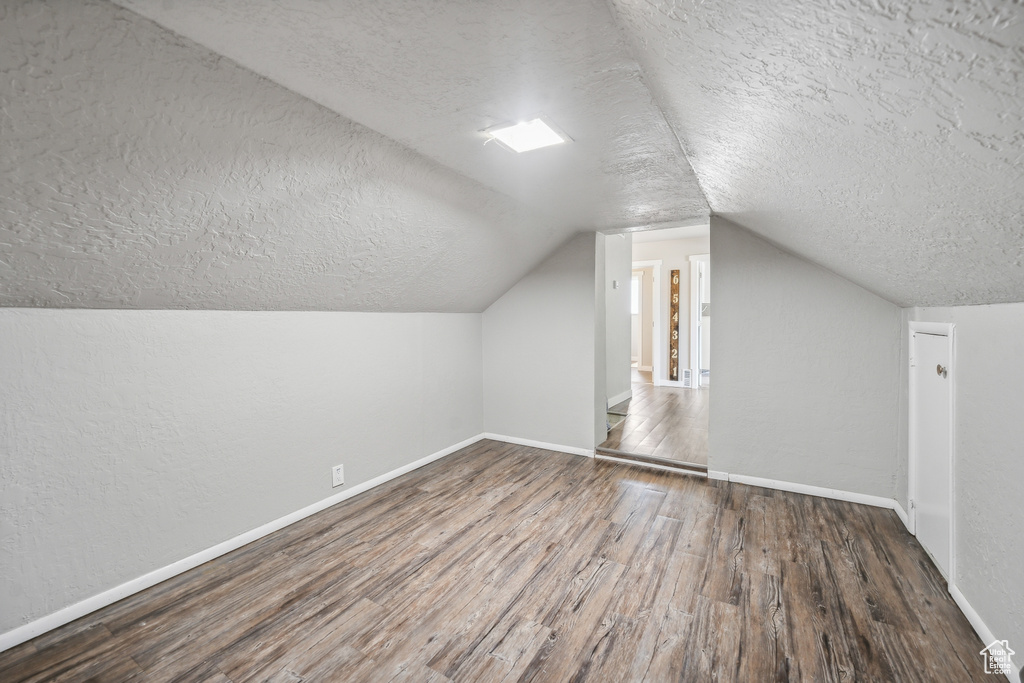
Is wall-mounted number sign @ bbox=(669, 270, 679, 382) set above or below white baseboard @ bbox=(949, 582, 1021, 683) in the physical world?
above

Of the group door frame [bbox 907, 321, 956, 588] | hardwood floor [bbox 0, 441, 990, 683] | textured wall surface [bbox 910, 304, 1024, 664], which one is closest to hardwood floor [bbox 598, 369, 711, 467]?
hardwood floor [bbox 0, 441, 990, 683]

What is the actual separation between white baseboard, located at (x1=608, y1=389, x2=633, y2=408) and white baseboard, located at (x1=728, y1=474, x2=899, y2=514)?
2.30 metres

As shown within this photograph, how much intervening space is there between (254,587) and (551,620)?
54.2 inches

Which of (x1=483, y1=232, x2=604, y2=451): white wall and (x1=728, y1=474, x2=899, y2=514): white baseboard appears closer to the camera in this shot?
(x1=728, y1=474, x2=899, y2=514): white baseboard

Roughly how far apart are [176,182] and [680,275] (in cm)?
668

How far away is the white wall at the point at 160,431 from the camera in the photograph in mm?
1686

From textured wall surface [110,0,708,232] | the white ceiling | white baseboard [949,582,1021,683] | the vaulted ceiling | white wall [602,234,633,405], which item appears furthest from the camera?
the white ceiling

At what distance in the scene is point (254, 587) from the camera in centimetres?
Result: 202

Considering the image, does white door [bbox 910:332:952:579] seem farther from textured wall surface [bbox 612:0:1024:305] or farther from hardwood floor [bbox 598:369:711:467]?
hardwood floor [bbox 598:369:711:467]

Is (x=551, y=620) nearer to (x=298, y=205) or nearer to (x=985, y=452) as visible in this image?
(x=985, y=452)

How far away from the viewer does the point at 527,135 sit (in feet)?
6.00

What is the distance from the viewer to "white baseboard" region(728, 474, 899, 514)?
2.76m

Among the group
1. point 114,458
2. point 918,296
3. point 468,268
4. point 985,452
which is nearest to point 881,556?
point 985,452

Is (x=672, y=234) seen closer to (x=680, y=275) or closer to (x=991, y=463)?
(x=680, y=275)
